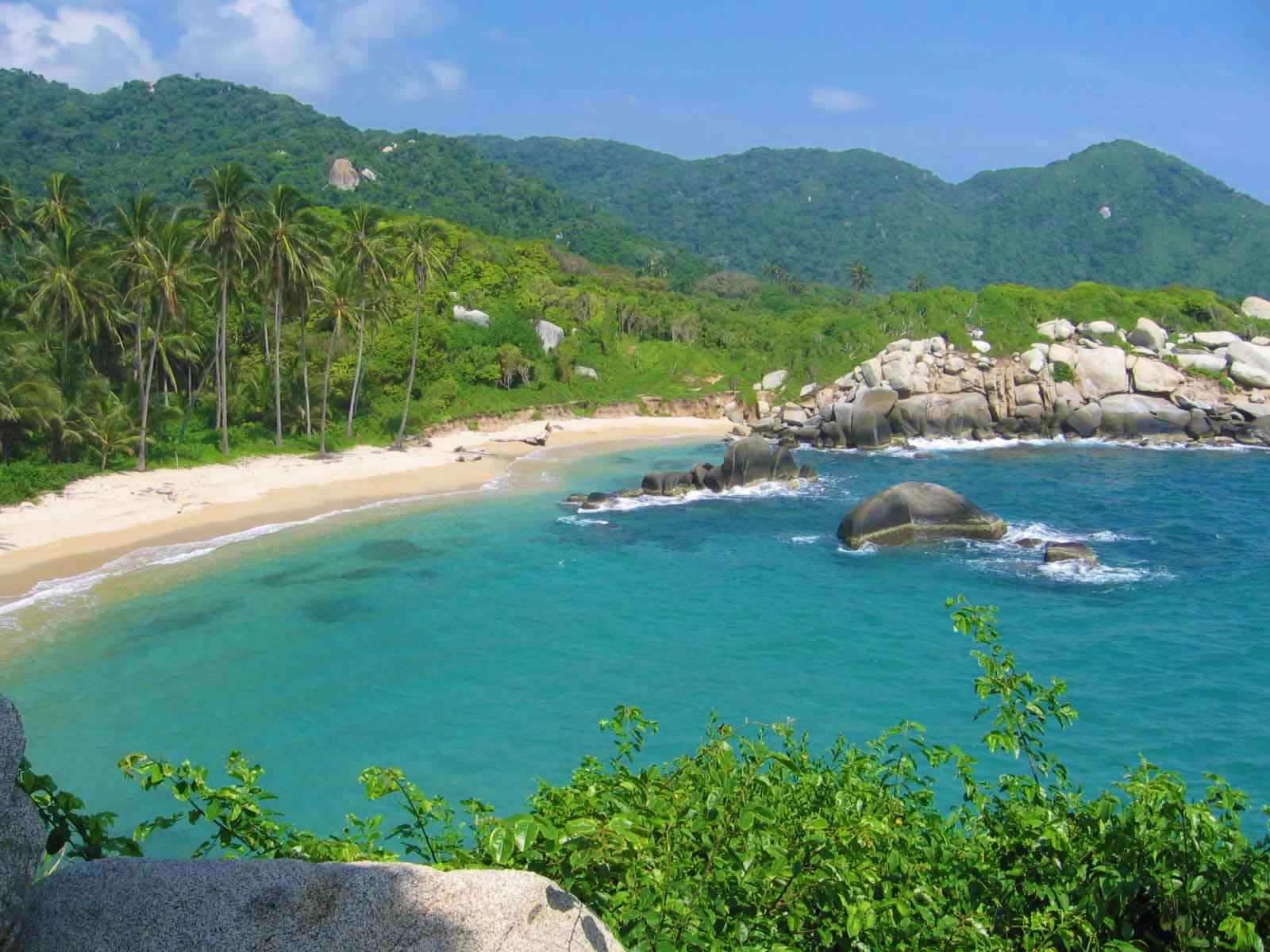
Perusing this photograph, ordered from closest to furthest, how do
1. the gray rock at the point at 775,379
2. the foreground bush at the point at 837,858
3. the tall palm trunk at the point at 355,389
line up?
the foreground bush at the point at 837,858
the tall palm trunk at the point at 355,389
the gray rock at the point at 775,379

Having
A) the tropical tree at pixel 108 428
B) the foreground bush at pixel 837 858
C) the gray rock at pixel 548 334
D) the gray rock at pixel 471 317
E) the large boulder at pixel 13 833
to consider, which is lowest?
the foreground bush at pixel 837 858

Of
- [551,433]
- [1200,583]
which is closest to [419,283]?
[551,433]

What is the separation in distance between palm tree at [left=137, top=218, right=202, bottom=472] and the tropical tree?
0.57m

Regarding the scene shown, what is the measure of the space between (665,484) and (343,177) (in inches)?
3844

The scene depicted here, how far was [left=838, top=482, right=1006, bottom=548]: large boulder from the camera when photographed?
31156 mm

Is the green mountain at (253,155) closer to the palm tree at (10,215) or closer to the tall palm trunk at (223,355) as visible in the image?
the palm tree at (10,215)

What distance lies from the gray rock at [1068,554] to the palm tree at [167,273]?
1340 inches

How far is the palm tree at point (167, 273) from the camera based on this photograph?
A: 35.6 m

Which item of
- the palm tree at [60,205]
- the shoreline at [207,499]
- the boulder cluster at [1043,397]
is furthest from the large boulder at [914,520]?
the palm tree at [60,205]

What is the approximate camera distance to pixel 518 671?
20.4 m

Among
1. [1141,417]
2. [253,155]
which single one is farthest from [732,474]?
[253,155]

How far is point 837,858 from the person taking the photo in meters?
5.28

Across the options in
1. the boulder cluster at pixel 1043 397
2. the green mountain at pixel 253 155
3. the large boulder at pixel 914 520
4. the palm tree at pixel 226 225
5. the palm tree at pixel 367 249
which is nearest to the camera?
the large boulder at pixel 914 520

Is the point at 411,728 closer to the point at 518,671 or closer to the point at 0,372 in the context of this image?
the point at 518,671
